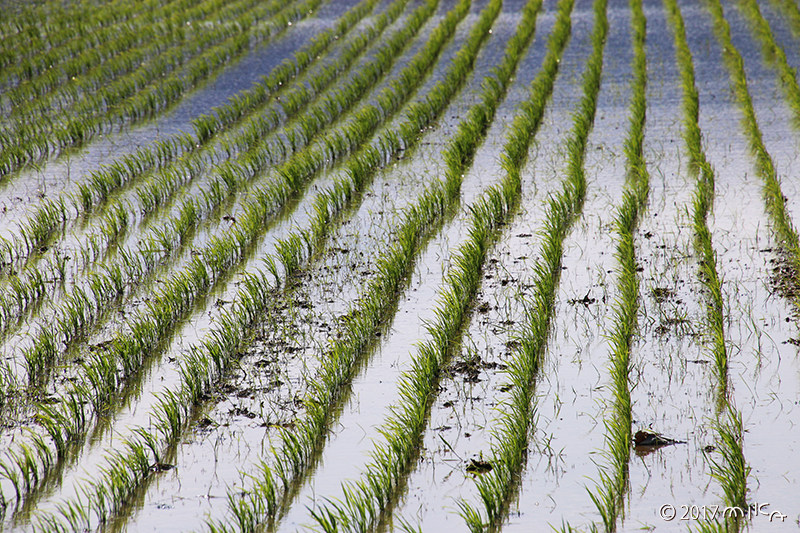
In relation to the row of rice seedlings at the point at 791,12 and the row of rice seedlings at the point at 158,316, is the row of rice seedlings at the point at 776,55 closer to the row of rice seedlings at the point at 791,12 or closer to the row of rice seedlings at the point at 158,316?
the row of rice seedlings at the point at 791,12

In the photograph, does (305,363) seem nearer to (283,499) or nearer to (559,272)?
(283,499)

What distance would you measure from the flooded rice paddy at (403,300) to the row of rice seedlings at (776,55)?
8 cm

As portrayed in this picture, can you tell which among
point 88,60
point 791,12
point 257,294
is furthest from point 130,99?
point 791,12

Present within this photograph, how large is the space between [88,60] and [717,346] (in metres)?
6.92

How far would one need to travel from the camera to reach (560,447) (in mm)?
2520

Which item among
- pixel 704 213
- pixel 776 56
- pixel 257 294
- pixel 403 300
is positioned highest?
pixel 776 56

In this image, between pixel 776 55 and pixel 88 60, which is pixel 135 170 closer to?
pixel 88 60

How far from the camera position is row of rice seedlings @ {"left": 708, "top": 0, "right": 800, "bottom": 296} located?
3.83 metres

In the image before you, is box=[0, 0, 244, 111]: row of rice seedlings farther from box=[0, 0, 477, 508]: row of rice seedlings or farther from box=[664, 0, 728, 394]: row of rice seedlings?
box=[664, 0, 728, 394]: row of rice seedlings

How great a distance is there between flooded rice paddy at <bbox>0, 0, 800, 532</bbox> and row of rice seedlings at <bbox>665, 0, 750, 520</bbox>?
19 mm

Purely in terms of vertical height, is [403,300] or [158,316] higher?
[403,300]

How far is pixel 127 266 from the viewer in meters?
3.75

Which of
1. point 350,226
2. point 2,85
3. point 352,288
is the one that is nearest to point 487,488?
point 352,288

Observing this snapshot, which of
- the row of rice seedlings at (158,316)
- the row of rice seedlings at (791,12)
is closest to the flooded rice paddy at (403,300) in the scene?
the row of rice seedlings at (158,316)
